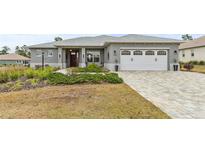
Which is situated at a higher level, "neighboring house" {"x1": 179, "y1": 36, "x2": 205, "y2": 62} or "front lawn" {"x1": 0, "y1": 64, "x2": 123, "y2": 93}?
"neighboring house" {"x1": 179, "y1": 36, "x2": 205, "y2": 62}

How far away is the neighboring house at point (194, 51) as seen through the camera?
109ft

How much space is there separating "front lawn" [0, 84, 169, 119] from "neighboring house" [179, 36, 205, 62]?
27015 mm

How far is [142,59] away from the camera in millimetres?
24797

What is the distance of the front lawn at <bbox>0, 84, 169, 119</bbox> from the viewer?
6.90 m

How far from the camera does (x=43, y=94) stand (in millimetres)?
9961

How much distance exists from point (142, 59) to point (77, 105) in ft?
58.7

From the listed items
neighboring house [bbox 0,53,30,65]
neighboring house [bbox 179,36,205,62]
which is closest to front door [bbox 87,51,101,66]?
neighboring house [bbox 179,36,205,62]

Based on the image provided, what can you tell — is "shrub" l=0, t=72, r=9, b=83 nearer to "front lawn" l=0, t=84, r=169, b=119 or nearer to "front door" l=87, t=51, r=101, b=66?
"front lawn" l=0, t=84, r=169, b=119

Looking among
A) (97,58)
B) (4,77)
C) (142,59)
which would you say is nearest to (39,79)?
(4,77)

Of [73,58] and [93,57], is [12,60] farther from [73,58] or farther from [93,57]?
[93,57]
